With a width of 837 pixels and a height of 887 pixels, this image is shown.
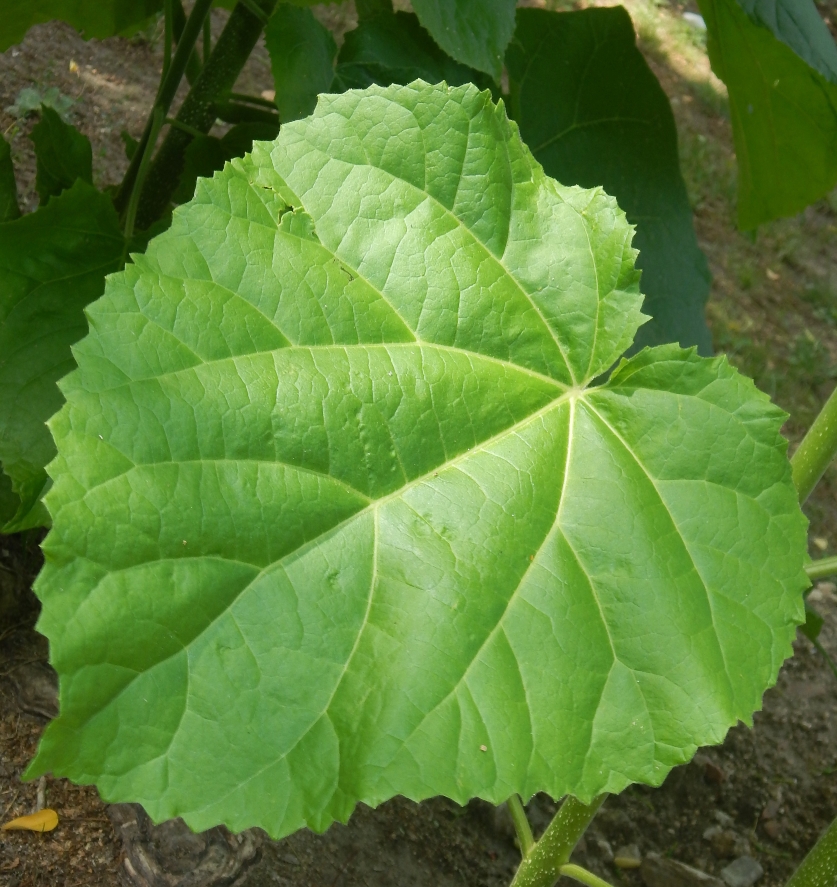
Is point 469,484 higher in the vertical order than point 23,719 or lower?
higher

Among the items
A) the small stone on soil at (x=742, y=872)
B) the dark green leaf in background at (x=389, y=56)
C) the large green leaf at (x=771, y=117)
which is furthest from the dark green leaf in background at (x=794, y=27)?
the small stone on soil at (x=742, y=872)

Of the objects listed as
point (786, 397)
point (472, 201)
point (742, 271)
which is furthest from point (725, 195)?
point (472, 201)

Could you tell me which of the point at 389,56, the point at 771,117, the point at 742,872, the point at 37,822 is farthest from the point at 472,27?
the point at 742,872

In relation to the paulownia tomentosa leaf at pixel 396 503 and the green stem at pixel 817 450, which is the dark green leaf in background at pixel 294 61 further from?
the green stem at pixel 817 450

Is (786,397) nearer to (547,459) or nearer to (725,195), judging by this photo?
(725,195)

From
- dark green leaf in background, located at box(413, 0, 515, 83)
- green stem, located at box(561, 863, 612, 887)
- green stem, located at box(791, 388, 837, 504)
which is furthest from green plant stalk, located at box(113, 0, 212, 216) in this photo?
green stem, located at box(561, 863, 612, 887)

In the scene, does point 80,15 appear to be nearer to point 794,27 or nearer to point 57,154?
point 57,154

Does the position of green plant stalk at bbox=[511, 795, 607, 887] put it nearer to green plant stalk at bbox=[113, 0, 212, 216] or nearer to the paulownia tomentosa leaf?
the paulownia tomentosa leaf
